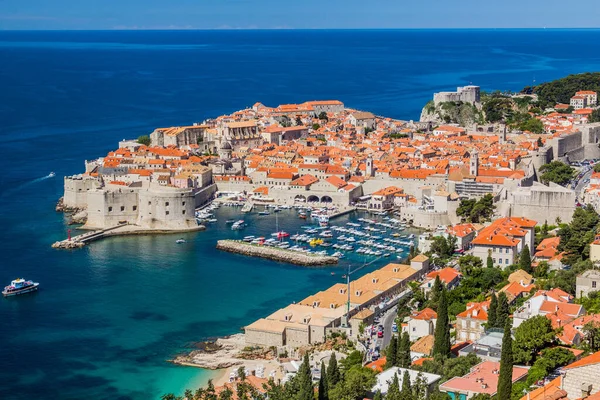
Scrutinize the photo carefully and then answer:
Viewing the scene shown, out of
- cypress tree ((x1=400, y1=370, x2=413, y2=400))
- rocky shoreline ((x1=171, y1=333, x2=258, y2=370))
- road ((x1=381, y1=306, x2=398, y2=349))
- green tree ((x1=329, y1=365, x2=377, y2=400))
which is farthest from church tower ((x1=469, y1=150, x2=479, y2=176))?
cypress tree ((x1=400, y1=370, x2=413, y2=400))

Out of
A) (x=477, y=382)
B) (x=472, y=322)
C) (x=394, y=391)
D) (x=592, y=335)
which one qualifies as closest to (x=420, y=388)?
(x=394, y=391)

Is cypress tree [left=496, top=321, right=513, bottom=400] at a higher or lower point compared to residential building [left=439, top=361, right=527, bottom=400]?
higher

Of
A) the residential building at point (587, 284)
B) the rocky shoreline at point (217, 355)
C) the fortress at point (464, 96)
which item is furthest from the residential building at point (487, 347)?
the fortress at point (464, 96)

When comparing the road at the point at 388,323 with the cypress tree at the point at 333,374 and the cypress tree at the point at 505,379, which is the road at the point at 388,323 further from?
the cypress tree at the point at 505,379

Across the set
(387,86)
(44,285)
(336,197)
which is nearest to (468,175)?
(336,197)

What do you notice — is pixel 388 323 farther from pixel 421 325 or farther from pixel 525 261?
pixel 525 261

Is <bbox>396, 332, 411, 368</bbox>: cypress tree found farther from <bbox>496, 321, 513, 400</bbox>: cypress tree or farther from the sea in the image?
the sea

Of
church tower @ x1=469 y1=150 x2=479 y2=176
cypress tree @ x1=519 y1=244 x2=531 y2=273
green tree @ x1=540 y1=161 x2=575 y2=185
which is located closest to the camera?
cypress tree @ x1=519 y1=244 x2=531 y2=273
